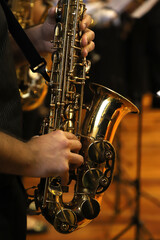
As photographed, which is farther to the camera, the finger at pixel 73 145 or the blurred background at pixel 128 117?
the blurred background at pixel 128 117

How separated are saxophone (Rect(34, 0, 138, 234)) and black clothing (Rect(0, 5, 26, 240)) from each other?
0.10m

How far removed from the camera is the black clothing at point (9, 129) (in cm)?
94

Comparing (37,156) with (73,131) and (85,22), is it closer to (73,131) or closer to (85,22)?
(73,131)

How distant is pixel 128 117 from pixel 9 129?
181 inches

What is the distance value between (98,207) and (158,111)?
4723 mm

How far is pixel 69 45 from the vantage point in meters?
1.15

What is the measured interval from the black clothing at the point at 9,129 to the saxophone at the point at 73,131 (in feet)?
0.31

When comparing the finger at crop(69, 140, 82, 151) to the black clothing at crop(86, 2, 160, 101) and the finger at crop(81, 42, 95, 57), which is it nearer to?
the finger at crop(81, 42, 95, 57)

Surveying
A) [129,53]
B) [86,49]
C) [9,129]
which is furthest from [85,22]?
[129,53]

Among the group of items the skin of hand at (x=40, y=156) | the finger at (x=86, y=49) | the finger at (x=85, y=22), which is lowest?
the skin of hand at (x=40, y=156)

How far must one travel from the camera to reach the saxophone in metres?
1.10

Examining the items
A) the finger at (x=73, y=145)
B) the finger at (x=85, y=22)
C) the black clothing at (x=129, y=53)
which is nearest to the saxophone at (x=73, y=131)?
the finger at (x=85, y=22)

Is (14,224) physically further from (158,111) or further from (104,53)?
(158,111)

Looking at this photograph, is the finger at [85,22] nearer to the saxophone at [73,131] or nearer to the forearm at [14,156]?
the saxophone at [73,131]
